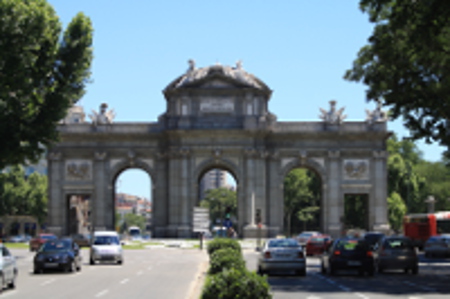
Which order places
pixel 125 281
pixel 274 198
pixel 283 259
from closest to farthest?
pixel 125 281 < pixel 283 259 < pixel 274 198

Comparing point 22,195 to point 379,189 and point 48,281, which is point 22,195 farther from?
point 48,281

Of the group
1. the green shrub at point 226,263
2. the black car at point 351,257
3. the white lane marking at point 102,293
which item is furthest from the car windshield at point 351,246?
the white lane marking at point 102,293

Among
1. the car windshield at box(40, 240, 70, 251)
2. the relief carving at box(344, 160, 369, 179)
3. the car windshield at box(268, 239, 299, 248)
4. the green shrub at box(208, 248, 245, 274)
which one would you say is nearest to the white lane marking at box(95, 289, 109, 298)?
the green shrub at box(208, 248, 245, 274)

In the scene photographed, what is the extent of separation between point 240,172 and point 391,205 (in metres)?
33.2

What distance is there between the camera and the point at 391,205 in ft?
345

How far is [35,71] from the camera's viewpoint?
4675 centimetres

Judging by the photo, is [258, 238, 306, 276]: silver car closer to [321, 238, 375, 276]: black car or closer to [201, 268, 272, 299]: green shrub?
[321, 238, 375, 276]: black car

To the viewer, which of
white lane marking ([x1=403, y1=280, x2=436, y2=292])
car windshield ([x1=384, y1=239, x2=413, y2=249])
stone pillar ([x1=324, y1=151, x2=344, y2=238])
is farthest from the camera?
stone pillar ([x1=324, y1=151, x2=344, y2=238])

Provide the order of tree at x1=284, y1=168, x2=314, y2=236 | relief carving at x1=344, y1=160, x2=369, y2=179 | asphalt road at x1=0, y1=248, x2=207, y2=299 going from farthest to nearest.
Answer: tree at x1=284, y1=168, x2=314, y2=236
relief carving at x1=344, y1=160, x2=369, y2=179
asphalt road at x1=0, y1=248, x2=207, y2=299

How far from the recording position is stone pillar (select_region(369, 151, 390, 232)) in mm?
81125

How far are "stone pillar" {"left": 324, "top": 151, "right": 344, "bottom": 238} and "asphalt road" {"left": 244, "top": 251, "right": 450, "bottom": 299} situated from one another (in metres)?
43.5

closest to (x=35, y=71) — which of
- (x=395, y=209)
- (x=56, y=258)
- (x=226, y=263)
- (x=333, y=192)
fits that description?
(x=56, y=258)

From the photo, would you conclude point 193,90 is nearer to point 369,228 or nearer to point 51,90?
point 369,228

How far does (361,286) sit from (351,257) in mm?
5565
